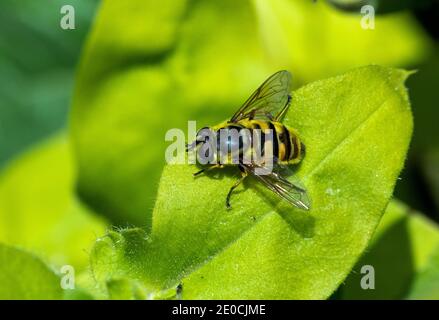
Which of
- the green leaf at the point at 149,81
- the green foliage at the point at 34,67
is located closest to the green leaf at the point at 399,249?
the green leaf at the point at 149,81

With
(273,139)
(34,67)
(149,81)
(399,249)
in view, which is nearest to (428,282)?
(399,249)

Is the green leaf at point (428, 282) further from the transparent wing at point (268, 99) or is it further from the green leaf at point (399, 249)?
the transparent wing at point (268, 99)

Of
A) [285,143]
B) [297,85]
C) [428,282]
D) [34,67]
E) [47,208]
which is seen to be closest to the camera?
[285,143]

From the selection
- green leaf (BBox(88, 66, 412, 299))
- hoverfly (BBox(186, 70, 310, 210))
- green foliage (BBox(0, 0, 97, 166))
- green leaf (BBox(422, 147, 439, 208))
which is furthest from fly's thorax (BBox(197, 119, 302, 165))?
green foliage (BBox(0, 0, 97, 166))

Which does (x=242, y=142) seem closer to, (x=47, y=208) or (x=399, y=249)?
(x=399, y=249)

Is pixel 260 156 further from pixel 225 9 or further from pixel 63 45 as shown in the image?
pixel 63 45

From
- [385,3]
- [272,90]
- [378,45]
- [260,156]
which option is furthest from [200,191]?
[378,45]
